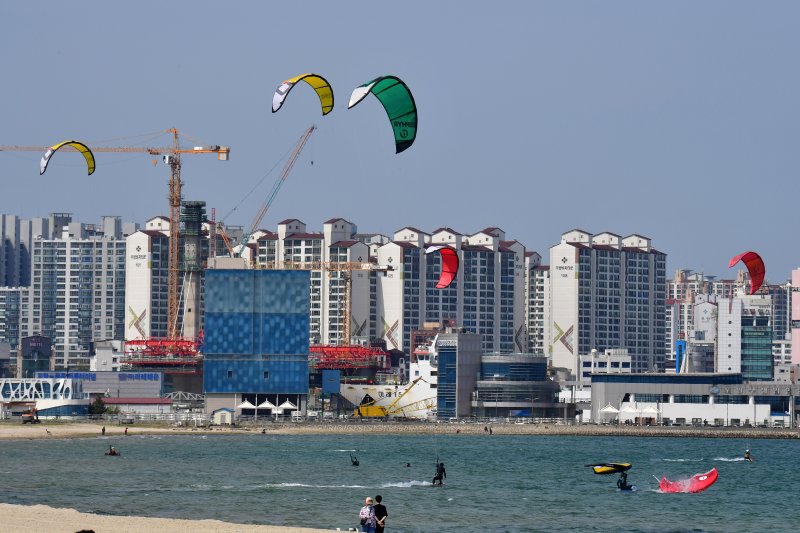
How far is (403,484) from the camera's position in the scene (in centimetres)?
7419

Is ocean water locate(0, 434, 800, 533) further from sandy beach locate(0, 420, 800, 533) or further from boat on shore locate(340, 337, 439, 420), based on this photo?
boat on shore locate(340, 337, 439, 420)

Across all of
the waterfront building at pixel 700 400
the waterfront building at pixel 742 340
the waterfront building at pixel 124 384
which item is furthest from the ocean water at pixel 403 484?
the waterfront building at pixel 742 340

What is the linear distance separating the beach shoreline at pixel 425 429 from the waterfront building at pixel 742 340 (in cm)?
2901

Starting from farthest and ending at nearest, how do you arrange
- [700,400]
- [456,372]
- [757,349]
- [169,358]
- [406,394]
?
[169,358] < [757,349] < [406,394] < [456,372] < [700,400]

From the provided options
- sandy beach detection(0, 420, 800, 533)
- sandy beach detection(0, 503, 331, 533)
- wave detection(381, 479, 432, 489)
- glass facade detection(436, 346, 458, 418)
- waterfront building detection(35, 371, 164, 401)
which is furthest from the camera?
waterfront building detection(35, 371, 164, 401)

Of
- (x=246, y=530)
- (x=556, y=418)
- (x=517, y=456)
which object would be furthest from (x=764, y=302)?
(x=246, y=530)

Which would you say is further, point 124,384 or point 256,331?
point 124,384

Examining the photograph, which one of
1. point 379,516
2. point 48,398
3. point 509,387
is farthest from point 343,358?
point 379,516

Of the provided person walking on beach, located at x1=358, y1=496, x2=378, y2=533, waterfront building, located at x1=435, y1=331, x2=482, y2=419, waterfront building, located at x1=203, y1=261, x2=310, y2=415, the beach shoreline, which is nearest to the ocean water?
person walking on beach, located at x1=358, y1=496, x2=378, y2=533

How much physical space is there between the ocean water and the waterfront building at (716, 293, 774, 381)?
5309 centimetres

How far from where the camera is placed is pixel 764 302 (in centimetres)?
17912

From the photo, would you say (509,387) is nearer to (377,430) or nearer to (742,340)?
(377,430)

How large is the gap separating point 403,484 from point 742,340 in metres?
104

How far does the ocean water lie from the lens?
192 ft
